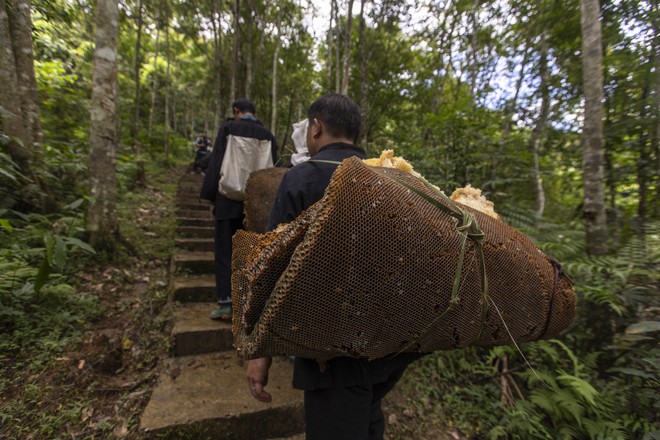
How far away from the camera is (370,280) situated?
2.92 feet

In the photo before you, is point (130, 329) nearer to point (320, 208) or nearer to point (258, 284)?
point (258, 284)

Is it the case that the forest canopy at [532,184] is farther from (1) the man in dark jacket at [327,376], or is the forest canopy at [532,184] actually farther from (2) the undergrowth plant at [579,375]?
(1) the man in dark jacket at [327,376]

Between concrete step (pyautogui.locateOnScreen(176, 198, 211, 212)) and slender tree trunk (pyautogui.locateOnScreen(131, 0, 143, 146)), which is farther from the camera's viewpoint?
slender tree trunk (pyautogui.locateOnScreen(131, 0, 143, 146))

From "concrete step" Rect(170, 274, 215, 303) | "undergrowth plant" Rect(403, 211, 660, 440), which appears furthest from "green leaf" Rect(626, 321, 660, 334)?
"concrete step" Rect(170, 274, 215, 303)

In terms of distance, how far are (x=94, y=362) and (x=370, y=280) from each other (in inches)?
114

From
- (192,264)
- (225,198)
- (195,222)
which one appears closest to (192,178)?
(195,222)

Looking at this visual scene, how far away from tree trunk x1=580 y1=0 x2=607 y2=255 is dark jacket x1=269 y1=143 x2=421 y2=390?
2.99 meters

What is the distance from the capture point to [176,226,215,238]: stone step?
5191 millimetres

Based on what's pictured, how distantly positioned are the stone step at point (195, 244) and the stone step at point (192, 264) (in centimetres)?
45

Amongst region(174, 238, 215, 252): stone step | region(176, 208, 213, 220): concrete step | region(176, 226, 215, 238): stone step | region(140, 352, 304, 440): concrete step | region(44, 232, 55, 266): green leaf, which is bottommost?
Result: region(140, 352, 304, 440): concrete step

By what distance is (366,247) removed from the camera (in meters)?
0.86

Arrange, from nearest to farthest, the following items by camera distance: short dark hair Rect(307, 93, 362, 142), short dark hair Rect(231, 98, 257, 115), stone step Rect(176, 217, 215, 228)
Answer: short dark hair Rect(307, 93, 362, 142), short dark hair Rect(231, 98, 257, 115), stone step Rect(176, 217, 215, 228)

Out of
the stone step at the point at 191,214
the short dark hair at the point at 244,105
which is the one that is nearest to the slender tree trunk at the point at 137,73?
the stone step at the point at 191,214

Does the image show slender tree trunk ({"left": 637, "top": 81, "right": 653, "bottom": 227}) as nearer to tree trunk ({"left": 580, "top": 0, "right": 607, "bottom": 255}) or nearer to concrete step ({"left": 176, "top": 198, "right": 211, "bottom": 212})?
tree trunk ({"left": 580, "top": 0, "right": 607, "bottom": 255})
